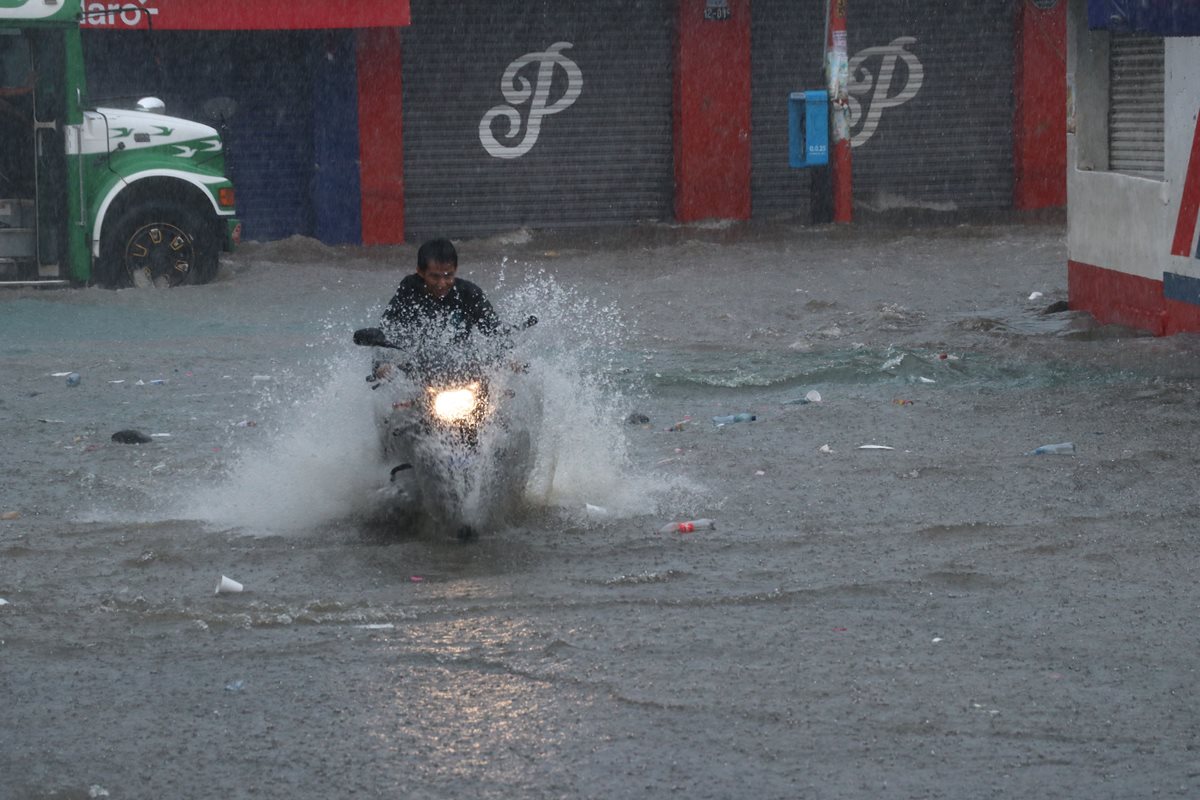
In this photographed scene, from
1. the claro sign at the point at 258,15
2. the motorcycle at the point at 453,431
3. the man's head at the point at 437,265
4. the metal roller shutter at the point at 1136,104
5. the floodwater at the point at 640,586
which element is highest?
the claro sign at the point at 258,15

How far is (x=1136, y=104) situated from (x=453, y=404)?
343 inches

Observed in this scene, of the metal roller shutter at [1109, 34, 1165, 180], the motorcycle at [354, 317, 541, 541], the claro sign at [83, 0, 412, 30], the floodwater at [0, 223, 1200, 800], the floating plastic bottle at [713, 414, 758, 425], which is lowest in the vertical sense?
the floodwater at [0, 223, 1200, 800]

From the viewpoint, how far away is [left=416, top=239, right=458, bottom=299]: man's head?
24.7 ft

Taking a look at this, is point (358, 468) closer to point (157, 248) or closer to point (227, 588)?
point (227, 588)

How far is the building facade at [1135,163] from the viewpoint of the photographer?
12562mm

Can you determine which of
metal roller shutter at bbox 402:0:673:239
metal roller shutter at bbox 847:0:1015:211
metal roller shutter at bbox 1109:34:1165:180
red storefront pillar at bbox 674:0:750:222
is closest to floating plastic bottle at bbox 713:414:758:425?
metal roller shutter at bbox 1109:34:1165:180

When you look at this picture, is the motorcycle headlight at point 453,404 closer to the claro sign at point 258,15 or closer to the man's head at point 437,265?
the man's head at point 437,265

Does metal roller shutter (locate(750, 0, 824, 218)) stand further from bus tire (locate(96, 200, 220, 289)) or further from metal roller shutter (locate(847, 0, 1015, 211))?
bus tire (locate(96, 200, 220, 289))

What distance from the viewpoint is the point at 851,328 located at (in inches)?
552

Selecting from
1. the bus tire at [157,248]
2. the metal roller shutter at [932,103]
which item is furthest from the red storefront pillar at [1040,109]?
the bus tire at [157,248]

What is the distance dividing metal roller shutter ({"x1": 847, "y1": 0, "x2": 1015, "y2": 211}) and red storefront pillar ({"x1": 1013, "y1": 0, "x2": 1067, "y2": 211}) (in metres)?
0.18

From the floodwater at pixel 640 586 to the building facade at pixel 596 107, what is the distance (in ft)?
29.3

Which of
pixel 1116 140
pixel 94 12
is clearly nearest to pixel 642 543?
pixel 1116 140

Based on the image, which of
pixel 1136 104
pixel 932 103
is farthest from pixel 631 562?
pixel 932 103
